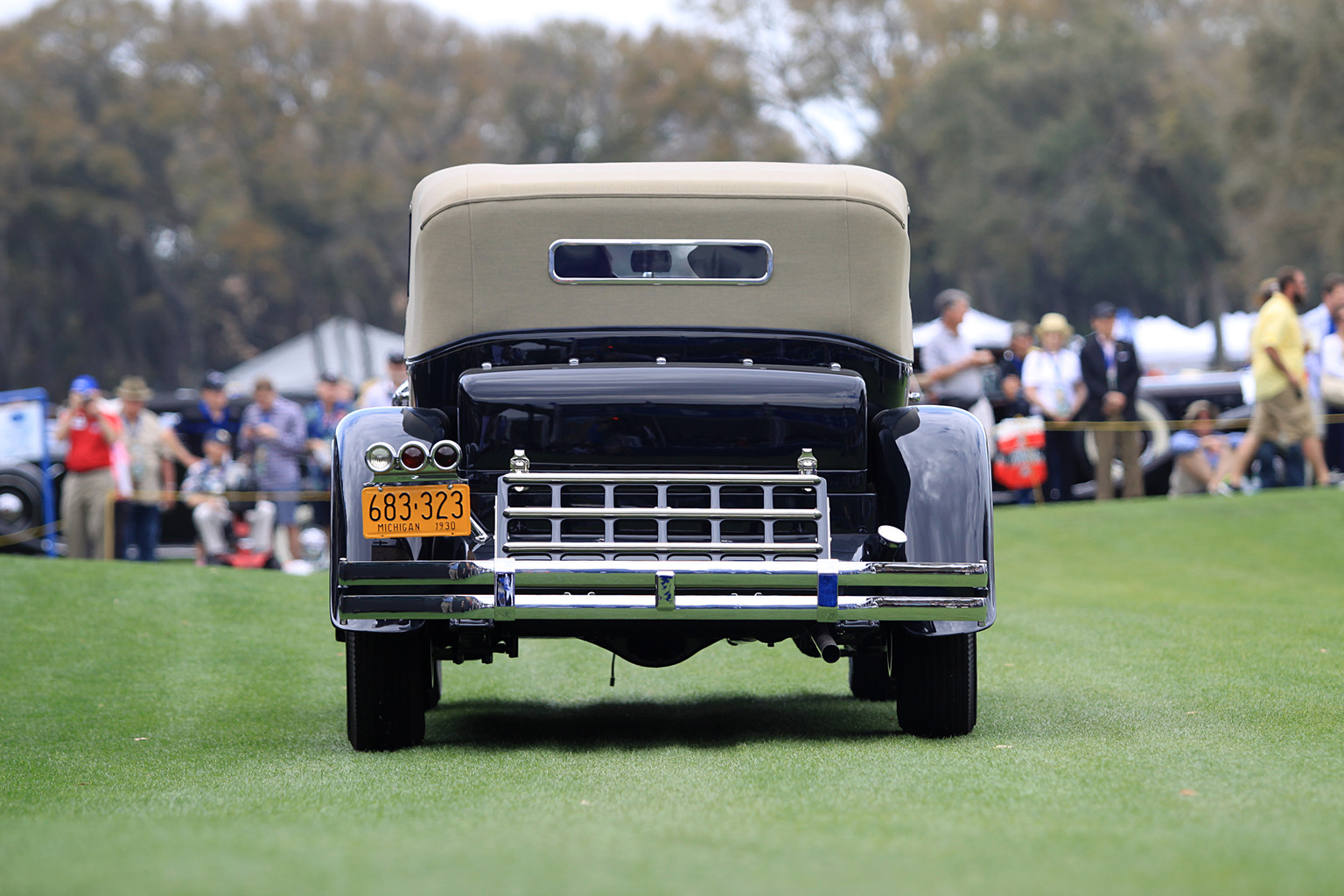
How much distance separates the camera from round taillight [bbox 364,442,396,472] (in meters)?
5.80

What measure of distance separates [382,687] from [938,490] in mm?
2214

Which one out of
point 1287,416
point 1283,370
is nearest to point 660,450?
point 1283,370

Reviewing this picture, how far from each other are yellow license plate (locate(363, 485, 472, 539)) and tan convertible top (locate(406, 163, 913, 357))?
106 centimetres

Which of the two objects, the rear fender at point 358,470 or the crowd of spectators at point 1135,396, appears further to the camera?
the crowd of spectators at point 1135,396

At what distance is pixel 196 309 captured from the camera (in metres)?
55.8

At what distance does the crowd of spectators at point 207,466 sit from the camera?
15266mm

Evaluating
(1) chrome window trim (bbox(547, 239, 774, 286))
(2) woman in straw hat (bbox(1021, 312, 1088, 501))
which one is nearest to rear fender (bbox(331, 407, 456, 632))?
(1) chrome window trim (bbox(547, 239, 774, 286))

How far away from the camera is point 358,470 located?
6.02 metres

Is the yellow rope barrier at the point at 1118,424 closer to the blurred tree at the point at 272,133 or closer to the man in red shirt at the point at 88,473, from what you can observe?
the man in red shirt at the point at 88,473

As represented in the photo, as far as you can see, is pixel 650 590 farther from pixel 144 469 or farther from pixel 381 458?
pixel 144 469

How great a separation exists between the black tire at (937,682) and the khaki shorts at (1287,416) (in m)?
9.35

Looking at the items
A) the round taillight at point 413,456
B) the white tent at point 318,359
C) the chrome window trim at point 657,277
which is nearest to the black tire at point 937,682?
the chrome window trim at point 657,277

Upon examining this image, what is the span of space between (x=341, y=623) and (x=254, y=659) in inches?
135

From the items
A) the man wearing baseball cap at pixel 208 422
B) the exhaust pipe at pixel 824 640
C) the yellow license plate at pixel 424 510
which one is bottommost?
the exhaust pipe at pixel 824 640
